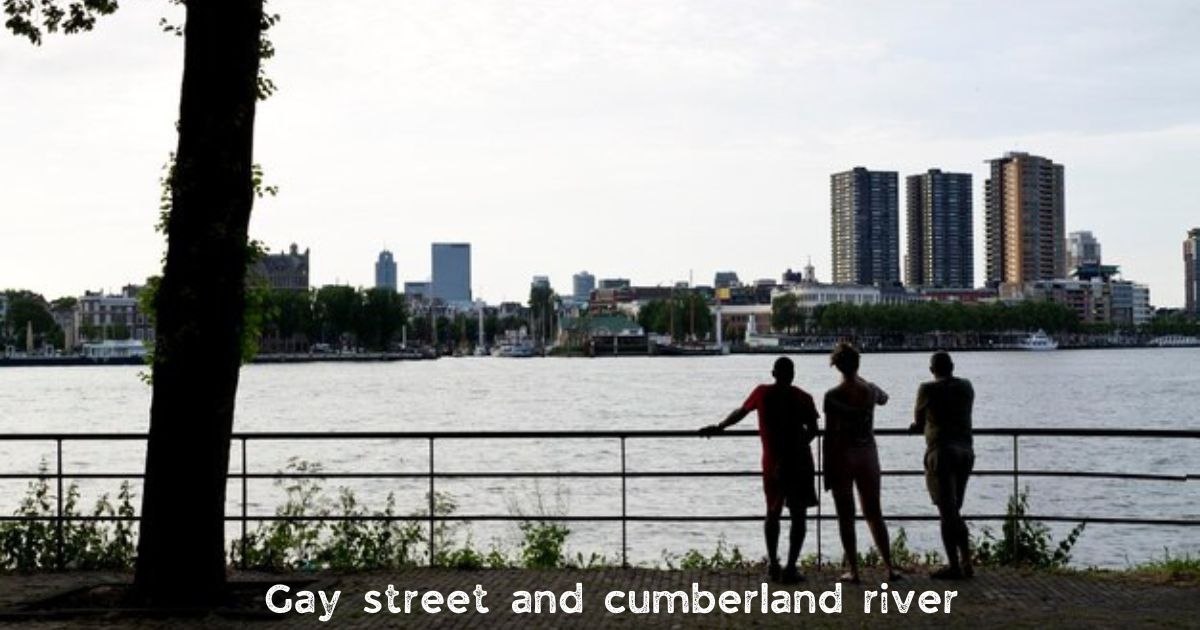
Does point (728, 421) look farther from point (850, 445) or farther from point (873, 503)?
point (873, 503)

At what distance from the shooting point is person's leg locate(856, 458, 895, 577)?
13250mm

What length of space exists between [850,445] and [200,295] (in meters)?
5.93

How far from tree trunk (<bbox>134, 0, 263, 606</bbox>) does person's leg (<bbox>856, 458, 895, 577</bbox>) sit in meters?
5.71

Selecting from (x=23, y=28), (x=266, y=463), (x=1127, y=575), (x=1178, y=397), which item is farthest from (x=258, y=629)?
(x=1178, y=397)

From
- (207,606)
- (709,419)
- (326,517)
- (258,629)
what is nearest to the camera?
(258,629)

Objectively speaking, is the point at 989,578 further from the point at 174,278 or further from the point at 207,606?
the point at 174,278

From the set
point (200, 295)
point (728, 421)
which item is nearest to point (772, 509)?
point (728, 421)

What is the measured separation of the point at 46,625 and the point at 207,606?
1304mm

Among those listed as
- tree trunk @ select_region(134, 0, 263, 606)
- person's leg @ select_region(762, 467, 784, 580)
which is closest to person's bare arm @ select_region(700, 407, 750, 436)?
person's leg @ select_region(762, 467, 784, 580)

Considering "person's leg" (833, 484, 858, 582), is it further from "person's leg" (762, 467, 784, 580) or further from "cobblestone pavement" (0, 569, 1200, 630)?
"person's leg" (762, 467, 784, 580)

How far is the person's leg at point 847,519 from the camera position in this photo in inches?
523

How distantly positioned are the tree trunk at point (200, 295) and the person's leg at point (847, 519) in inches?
217

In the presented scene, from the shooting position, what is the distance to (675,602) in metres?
12.5

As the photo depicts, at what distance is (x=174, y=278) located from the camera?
13.0 meters
